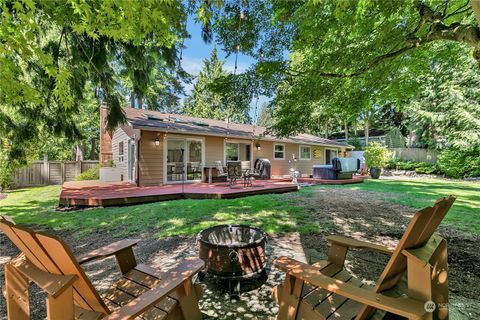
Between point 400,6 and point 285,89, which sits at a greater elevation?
point 400,6

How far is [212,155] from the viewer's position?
12352 mm

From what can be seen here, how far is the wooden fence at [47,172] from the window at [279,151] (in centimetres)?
1112

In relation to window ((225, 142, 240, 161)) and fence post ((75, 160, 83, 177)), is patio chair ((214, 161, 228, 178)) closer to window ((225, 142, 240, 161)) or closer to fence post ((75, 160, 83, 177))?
window ((225, 142, 240, 161))

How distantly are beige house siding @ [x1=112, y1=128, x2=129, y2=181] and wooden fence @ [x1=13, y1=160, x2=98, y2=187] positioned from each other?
2315 millimetres

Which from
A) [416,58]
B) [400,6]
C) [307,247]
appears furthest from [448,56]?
[307,247]

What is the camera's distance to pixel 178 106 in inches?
1341

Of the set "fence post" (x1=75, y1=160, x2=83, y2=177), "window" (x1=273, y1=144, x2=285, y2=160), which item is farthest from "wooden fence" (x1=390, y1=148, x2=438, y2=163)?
"fence post" (x1=75, y1=160, x2=83, y2=177)

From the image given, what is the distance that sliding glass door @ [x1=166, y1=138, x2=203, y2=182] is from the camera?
11188mm

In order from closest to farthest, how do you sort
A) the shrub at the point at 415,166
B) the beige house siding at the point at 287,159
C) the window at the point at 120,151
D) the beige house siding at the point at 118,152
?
the beige house siding at the point at 118,152, the window at the point at 120,151, the beige house siding at the point at 287,159, the shrub at the point at 415,166

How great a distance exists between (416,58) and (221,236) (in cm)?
564

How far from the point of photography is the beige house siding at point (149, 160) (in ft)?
32.9

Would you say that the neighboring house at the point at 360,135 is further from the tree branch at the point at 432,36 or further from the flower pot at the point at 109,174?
the tree branch at the point at 432,36

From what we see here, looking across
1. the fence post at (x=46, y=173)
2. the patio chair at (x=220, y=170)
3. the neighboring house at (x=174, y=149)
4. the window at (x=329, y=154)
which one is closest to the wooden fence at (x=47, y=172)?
the fence post at (x=46, y=173)

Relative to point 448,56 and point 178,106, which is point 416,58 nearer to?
point 448,56
